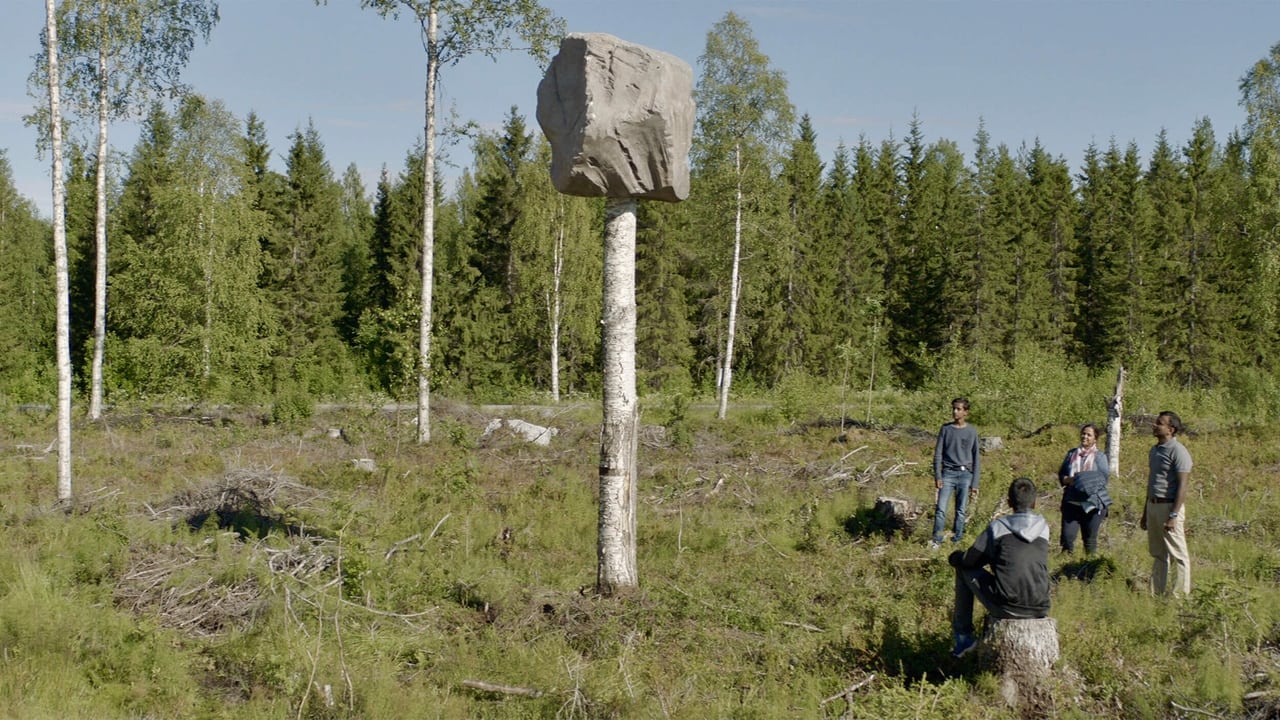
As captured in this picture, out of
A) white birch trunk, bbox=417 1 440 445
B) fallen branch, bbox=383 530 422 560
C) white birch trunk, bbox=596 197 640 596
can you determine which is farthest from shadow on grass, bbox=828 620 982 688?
white birch trunk, bbox=417 1 440 445

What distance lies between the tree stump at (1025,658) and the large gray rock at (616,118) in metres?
4.73

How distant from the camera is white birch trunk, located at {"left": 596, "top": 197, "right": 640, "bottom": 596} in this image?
7984mm

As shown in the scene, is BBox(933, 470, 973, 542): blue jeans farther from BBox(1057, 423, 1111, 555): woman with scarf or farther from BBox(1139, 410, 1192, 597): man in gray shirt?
BBox(1139, 410, 1192, 597): man in gray shirt

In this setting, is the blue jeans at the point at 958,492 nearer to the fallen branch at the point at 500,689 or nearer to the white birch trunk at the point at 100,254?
the fallen branch at the point at 500,689

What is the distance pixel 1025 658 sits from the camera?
5.95m

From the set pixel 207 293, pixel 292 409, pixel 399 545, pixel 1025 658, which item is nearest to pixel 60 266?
pixel 399 545

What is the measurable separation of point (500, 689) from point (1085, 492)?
6.14 meters

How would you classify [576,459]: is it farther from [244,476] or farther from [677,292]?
[677,292]

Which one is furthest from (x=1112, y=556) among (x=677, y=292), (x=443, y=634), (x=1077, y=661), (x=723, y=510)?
(x=677, y=292)

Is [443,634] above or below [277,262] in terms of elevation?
below

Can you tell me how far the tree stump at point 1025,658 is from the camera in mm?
5926

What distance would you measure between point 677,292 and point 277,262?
1572cm

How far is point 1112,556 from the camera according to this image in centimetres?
905

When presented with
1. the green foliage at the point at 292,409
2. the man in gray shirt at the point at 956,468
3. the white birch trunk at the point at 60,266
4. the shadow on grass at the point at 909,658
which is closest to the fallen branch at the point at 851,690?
the shadow on grass at the point at 909,658
